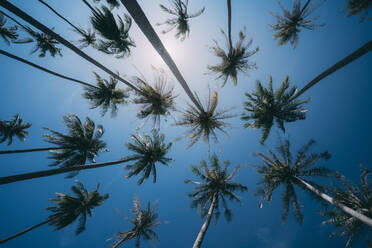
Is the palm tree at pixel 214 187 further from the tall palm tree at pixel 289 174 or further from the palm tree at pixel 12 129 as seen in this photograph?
the palm tree at pixel 12 129

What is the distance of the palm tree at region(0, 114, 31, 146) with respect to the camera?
967cm

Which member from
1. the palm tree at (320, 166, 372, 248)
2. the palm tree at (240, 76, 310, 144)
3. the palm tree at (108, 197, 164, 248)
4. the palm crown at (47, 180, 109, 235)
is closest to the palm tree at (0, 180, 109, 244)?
the palm crown at (47, 180, 109, 235)

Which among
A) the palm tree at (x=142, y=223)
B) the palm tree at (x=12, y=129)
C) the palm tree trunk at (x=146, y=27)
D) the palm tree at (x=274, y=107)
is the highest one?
the palm tree at (x=274, y=107)

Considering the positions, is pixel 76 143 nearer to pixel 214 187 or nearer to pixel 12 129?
pixel 12 129

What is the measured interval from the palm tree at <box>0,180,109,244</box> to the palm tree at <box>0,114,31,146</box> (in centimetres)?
645

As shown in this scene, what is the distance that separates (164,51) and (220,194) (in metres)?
12.2

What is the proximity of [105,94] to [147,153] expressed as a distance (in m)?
4.48

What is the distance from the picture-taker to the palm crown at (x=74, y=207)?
663cm

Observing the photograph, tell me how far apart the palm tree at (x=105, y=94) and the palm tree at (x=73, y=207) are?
15.8 feet

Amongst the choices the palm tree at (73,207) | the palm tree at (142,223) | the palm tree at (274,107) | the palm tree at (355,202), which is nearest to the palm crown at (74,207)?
the palm tree at (73,207)

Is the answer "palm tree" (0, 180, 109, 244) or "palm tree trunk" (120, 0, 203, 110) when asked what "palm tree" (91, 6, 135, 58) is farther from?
"palm tree" (0, 180, 109, 244)

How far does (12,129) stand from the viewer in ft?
32.4

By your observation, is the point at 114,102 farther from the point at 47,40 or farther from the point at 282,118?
the point at 282,118

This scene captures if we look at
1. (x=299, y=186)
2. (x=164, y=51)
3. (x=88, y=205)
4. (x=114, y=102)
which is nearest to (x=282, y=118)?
(x=299, y=186)
